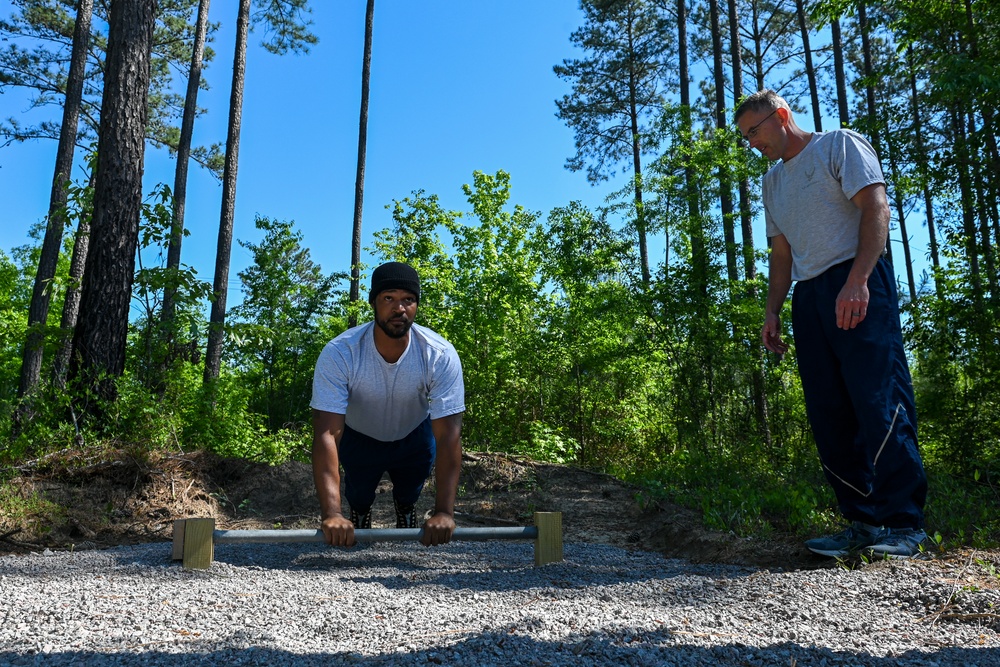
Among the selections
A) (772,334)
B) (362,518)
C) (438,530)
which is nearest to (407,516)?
(362,518)

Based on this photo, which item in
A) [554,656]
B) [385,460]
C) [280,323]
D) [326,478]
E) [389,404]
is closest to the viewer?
[554,656]

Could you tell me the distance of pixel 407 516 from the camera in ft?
15.7

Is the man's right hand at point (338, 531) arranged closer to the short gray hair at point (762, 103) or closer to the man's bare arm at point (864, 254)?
the man's bare arm at point (864, 254)

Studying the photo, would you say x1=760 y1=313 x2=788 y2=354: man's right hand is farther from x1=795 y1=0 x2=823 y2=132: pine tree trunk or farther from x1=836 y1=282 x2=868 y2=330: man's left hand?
x1=795 y1=0 x2=823 y2=132: pine tree trunk

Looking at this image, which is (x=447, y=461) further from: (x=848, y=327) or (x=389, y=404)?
(x=848, y=327)

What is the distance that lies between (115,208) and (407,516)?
15.2 feet

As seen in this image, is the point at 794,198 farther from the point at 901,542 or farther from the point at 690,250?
the point at 690,250

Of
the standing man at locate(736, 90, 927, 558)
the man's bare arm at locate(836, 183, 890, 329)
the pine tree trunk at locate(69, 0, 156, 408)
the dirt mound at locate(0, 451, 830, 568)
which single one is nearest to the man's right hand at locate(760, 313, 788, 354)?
the standing man at locate(736, 90, 927, 558)

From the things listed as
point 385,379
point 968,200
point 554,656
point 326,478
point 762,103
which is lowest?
point 554,656

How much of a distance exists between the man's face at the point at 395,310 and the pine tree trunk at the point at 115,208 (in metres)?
4.16

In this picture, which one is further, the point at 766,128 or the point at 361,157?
the point at 361,157

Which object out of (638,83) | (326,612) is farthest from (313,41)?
(326,612)

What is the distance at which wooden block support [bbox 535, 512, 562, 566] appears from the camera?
379 centimetres

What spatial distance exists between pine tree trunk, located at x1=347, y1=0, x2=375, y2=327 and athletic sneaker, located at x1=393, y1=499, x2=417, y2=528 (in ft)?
31.2
